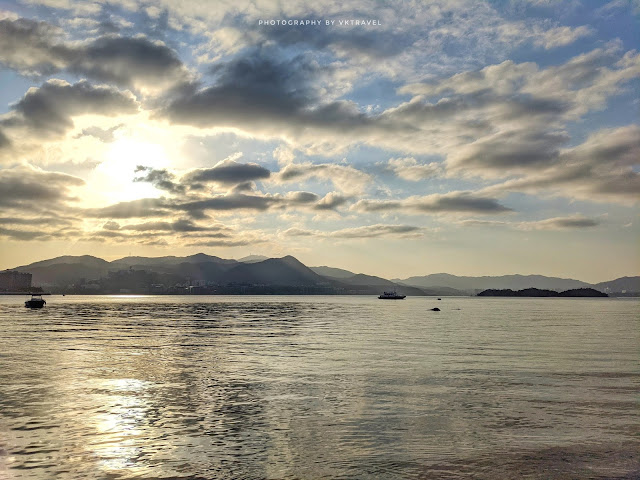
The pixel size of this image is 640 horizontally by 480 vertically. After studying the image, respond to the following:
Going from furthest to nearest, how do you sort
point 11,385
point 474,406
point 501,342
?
point 501,342 < point 11,385 < point 474,406

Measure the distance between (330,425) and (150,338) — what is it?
61.5m

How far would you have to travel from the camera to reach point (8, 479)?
64.3 feet

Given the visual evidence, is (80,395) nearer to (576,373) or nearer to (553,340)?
(576,373)

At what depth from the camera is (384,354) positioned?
62156 mm

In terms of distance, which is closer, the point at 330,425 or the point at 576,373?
the point at 330,425

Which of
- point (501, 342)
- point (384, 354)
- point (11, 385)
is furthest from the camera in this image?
point (501, 342)

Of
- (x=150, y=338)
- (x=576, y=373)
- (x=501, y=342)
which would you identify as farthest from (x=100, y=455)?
(x=501, y=342)

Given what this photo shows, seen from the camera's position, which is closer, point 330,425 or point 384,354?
point 330,425

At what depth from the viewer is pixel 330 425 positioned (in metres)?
28.5

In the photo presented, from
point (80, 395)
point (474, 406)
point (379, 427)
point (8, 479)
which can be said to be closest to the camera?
point (8, 479)

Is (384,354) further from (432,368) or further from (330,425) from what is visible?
(330,425)

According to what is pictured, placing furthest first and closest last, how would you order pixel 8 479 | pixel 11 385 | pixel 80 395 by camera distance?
pixel 11 385 → pixel 80 395 → pixel 8 479

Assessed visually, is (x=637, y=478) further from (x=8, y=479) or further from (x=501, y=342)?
(x=501, y=342)

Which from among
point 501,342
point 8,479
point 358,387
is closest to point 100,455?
point 8,479
